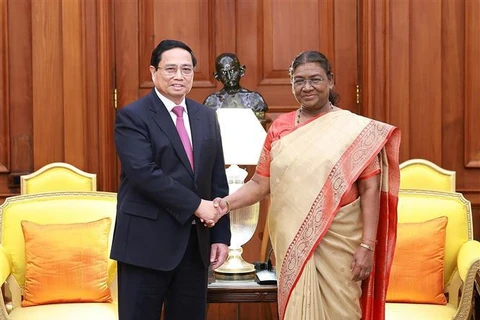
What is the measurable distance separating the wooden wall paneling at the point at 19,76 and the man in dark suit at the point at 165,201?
183 cm

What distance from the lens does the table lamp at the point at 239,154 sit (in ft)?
10.1

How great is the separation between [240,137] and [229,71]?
740mm

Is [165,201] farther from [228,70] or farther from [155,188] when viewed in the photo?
[228,70]

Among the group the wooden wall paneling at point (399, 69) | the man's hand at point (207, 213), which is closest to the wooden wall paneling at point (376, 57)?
the wooden wall paneling at point (399, 69)

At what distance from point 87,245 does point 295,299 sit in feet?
3.74

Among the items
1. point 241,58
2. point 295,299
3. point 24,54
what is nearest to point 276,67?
point 241,58

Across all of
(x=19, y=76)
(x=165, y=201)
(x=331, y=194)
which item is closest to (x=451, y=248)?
(x=331, y=194)

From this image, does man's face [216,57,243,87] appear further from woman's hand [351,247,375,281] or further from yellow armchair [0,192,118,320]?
woman's hand [351,247,375,281]

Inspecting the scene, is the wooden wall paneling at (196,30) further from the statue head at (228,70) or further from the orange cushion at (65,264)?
the orange cushion at (65,264)

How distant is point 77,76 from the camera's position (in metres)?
4.25

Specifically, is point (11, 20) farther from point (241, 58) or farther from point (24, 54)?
point (241, 58)

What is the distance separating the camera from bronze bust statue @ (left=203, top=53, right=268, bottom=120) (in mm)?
3764

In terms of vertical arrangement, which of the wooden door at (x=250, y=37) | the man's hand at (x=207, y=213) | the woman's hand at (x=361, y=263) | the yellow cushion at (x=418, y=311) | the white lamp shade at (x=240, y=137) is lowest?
the yellow cushion at (x=418, y=311)

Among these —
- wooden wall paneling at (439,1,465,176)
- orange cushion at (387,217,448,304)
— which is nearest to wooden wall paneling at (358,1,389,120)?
wooden wall paneling at (439,1,465,176)
